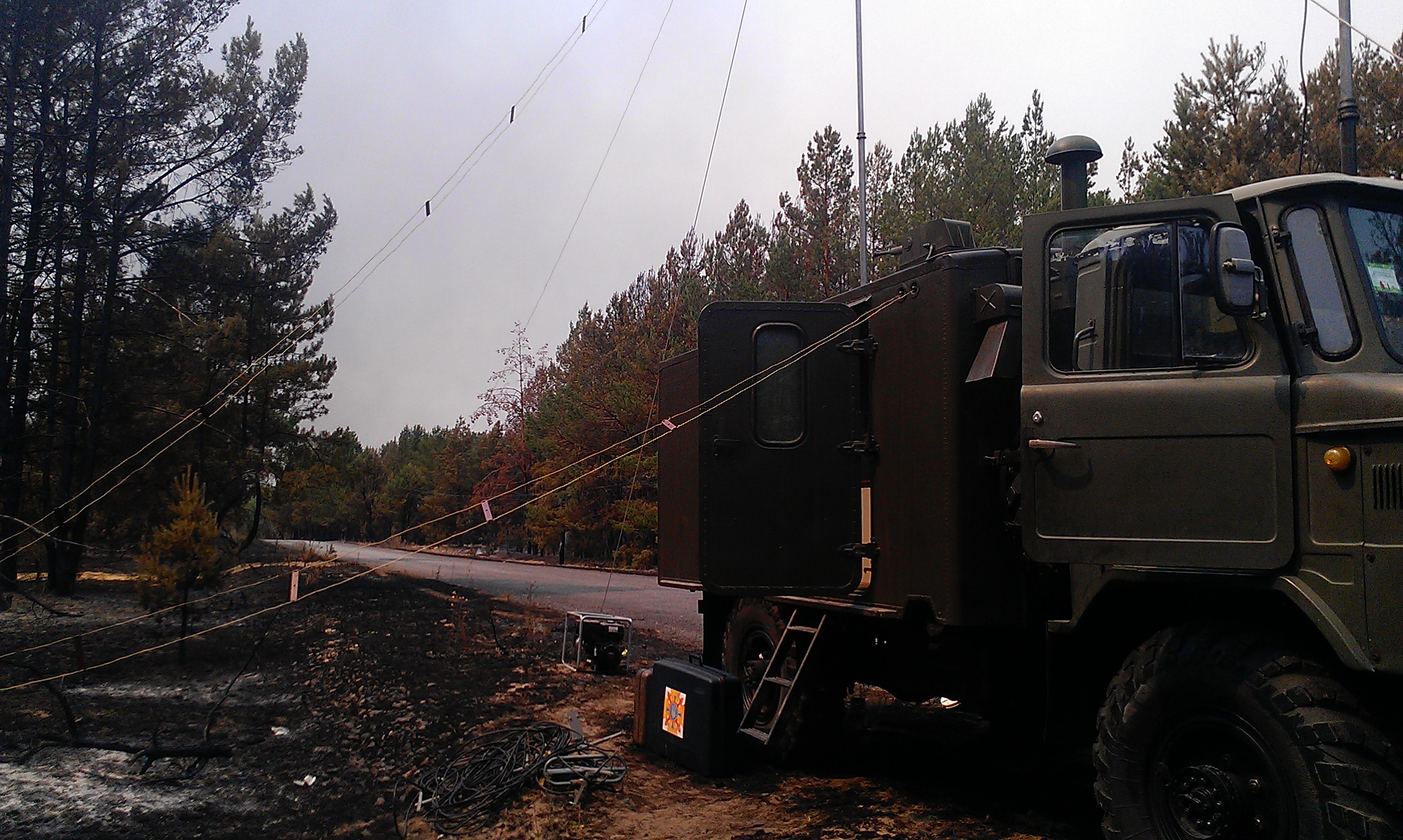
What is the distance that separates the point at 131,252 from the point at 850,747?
66.5 ft

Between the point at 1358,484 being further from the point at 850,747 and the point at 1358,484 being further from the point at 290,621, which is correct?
the point at 290,621

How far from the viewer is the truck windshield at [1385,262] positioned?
13.4 feet

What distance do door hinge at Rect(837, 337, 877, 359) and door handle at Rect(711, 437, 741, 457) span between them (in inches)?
39.3

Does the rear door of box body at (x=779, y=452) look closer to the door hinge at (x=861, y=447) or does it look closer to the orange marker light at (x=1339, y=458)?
the door hinge at (x=861, y=447)

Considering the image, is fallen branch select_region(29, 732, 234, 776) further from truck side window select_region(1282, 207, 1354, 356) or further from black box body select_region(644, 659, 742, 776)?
truck side window select_region(1282, 207, 1354, 356)

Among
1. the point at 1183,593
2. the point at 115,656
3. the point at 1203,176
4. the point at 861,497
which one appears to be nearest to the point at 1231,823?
the point at 1183,593

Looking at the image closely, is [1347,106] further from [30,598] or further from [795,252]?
[795,252]

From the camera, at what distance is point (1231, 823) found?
395 cm

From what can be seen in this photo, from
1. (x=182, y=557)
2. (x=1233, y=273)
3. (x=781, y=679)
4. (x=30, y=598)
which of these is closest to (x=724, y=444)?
(x=781, y=679)

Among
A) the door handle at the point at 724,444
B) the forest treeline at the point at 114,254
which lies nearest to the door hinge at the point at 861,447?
the door handle at the point at 724,444

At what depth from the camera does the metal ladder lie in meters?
7.29

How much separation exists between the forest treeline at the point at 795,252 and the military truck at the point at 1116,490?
6065 mm

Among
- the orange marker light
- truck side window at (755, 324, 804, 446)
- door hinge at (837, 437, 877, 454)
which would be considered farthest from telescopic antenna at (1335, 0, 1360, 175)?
truck side window at (755, 324, 804, 446)

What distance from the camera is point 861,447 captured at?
695 centimetres
